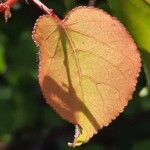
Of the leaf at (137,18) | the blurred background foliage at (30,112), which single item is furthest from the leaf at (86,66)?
the blurred background foliage at (30,112)

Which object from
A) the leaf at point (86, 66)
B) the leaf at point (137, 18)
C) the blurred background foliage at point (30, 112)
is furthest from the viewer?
the blurred background foliage at point (30, 112)

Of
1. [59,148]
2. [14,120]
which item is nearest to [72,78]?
[14,120]

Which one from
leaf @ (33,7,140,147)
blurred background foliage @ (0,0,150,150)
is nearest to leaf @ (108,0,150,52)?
leaf @ (33,7,140,147)

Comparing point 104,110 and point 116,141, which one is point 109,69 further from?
point 116,141

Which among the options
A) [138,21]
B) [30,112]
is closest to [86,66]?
[138,21]

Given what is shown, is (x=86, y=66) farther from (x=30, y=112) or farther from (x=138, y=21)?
(x=30, y=112)

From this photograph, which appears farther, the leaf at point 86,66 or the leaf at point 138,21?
the leaf at point 138,21

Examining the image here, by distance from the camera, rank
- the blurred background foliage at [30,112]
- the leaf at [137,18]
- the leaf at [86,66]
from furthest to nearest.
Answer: the blurred background foliage at [30,112] → the leaf at [137,18] → the leaf at [86,66]

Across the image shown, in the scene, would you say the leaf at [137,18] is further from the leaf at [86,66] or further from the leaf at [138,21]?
the leaf at [86,66]
